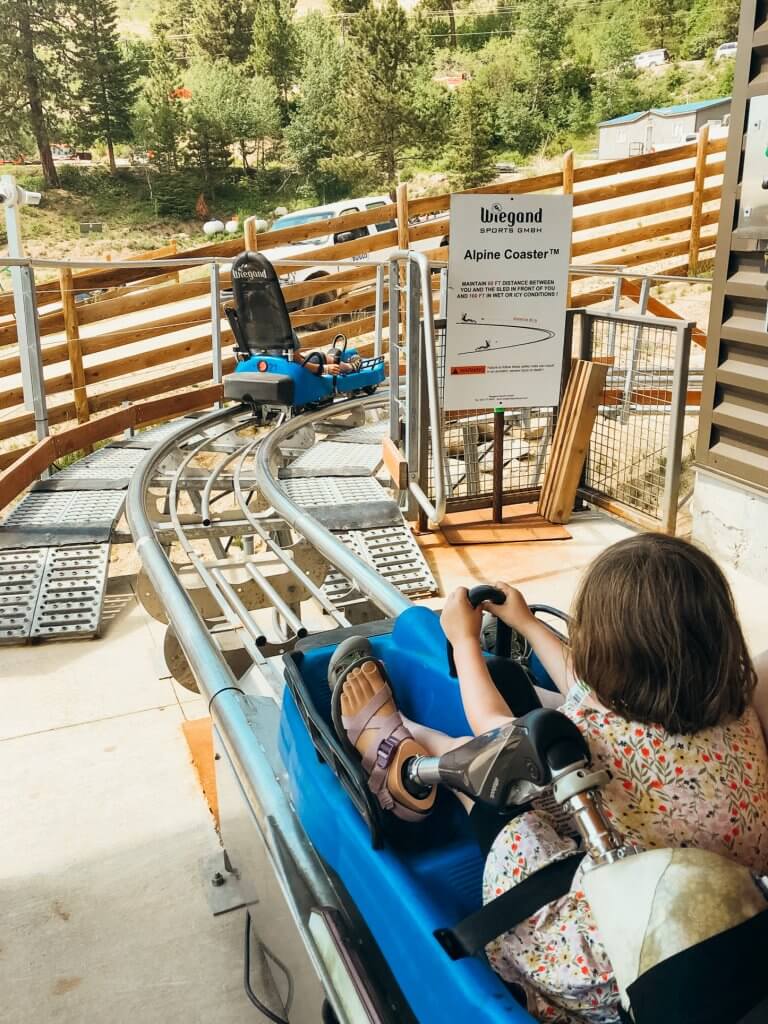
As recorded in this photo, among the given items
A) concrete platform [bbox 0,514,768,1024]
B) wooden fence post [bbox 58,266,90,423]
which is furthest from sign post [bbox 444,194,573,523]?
wooden fence post [bbox 58,266,90,423]

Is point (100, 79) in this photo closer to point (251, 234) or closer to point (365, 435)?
point (251, 234)

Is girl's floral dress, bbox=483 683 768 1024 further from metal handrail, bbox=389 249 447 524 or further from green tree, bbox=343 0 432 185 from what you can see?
green tree, bbox=343 0 432 185

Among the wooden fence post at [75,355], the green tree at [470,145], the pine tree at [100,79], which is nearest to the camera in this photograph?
the wooden fence post at [75,355]

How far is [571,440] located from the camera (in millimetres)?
4609

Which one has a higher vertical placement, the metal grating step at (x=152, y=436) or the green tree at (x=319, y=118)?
the green tree at (x=319, y=118)

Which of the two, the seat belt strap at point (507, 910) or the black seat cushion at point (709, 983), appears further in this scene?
the seat belt strap at point (507, 910)

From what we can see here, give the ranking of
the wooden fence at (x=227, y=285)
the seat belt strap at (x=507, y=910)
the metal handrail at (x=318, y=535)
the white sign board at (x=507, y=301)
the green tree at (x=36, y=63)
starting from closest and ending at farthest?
1. the seat belt strap at (x=507, y=910)
2. the metal handrail at (x=318, y=535)
3. the white sign board at (x=507, y=301)
4. the wooden fence at (x=227, y=285)
5. the green tree at (x=36, y=63)

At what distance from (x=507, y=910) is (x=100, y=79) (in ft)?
129

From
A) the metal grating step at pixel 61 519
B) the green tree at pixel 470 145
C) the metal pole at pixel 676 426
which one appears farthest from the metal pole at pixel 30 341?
the green tree at pixel 470 145

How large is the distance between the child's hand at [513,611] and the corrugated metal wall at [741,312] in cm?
250

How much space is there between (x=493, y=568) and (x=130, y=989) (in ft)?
8.36

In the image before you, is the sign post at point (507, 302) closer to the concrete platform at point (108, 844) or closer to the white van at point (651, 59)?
the concrete platform at point (108, 844)

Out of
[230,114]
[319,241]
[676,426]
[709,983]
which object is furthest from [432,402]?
[230,114]

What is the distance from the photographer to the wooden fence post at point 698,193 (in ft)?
36.2
